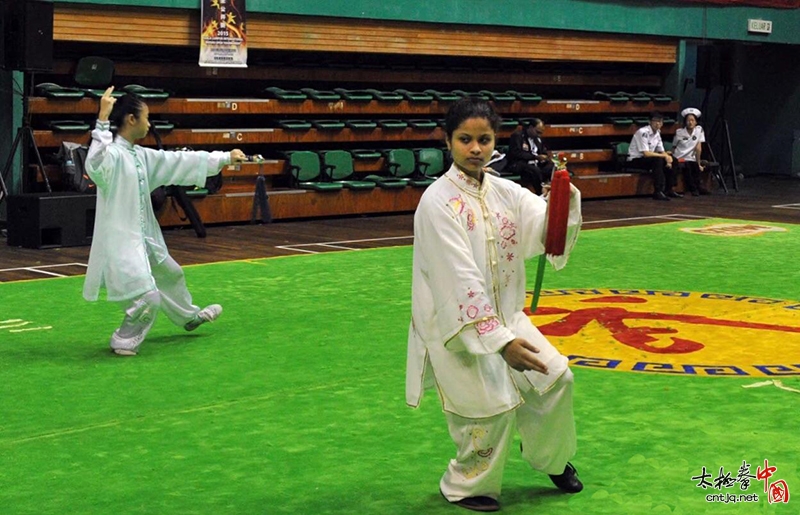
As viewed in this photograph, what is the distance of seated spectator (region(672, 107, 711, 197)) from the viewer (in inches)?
670

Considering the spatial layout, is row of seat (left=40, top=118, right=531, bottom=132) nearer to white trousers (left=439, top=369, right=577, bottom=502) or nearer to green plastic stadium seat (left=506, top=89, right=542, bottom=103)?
green plastic stadium seat (left=506, top=89, right=542, bottom=103)

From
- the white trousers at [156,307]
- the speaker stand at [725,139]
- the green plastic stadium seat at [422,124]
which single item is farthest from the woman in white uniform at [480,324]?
the speaker stand at [725,139]

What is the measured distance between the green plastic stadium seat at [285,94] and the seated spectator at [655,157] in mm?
5251

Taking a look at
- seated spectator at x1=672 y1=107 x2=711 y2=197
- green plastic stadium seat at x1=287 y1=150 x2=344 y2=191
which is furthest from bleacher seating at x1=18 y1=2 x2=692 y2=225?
seated spectator at x1=672 y1=107 x2=711 y2=197

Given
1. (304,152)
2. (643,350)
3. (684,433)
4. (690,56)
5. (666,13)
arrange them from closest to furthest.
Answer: (684,433), (643,350), (304,152), (666,13), (690,56)

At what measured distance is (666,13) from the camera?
56.4 ft

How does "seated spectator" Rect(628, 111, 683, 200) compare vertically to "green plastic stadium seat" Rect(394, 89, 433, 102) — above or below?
below

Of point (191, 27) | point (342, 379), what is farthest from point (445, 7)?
point (342, 379)

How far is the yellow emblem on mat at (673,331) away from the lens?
19.7 ft

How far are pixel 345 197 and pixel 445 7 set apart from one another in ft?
8.49

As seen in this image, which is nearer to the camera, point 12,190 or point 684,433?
point 684,433

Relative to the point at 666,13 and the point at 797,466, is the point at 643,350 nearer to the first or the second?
the point at 797,466

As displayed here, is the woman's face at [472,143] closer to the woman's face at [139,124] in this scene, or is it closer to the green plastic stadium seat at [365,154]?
the woman's face at [139,124]

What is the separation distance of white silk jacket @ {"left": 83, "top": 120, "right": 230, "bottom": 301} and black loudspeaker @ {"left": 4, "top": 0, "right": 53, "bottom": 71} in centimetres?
444
